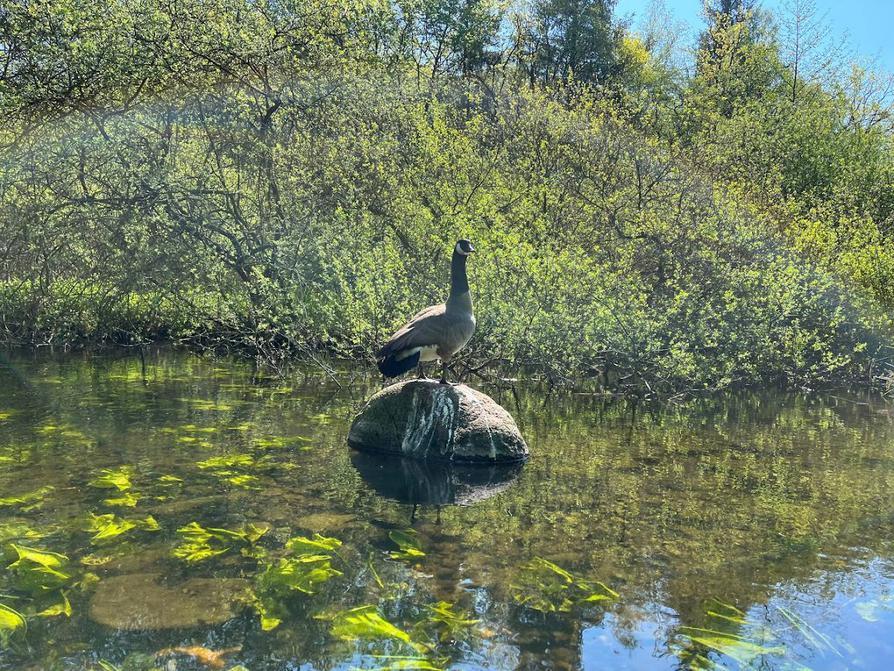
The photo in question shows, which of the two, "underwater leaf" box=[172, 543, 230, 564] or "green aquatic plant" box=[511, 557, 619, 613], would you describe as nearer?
"green aquatic plant" box=[511, 557, 619, 613]

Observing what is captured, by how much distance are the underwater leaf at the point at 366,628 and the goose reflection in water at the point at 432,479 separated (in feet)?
7.50

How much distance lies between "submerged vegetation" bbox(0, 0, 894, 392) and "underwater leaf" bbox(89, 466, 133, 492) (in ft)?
13.4

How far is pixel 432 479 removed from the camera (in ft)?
30.0

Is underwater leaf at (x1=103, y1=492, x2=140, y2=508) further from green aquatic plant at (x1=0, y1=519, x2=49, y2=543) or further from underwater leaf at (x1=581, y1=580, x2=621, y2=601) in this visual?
underwater leaf at (x1=581, y1=580, x2=621, y2=601)

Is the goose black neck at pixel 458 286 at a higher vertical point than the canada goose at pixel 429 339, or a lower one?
higher

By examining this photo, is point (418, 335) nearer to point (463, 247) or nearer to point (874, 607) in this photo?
point (463, 247)

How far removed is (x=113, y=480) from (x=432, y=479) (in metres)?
3.74

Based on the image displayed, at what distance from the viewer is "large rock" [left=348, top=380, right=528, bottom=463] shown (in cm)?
990

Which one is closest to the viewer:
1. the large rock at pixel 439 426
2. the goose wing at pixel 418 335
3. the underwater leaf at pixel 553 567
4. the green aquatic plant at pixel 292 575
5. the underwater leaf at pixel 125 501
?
the green aquatic plant at pixel 292 575

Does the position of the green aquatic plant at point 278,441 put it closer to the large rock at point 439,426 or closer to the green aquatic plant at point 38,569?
the large rock at point 439,426

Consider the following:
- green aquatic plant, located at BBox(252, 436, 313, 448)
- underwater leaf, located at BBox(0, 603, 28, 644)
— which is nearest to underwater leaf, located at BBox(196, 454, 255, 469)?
green aquatic plant, located at BBox(252, 436, 313, 448)

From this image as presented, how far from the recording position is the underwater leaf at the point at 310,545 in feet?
21.4

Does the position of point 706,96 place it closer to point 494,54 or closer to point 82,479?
point 494,54

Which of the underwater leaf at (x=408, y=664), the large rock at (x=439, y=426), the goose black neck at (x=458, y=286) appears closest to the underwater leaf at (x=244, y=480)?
the large rock at (x=439, y=426)
